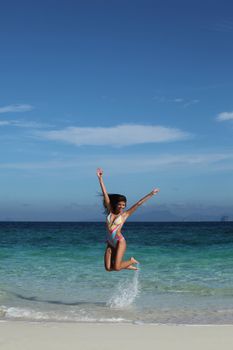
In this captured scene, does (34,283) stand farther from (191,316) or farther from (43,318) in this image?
(191,316)

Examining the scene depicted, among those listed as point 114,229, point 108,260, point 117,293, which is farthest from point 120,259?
point 117,293

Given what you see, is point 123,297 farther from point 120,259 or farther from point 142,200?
point 142,200

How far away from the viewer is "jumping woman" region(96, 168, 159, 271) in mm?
9305

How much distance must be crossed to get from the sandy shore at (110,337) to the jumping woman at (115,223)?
191cm

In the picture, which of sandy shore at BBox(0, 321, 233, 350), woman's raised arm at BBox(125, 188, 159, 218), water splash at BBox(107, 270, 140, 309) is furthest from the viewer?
water splash at BBox(107, 270, 140, 309)

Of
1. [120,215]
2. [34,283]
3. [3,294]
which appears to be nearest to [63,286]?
[34,283]

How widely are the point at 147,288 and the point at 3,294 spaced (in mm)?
3650

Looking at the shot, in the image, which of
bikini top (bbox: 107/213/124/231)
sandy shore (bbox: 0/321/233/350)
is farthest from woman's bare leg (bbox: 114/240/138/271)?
sandy shore (bbox: 0/321/233/350)

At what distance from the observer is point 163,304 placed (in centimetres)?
1086

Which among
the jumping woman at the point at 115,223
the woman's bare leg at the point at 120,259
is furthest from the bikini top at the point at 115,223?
the woman's bare leg at the point at 120,259

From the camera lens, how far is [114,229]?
9562mm

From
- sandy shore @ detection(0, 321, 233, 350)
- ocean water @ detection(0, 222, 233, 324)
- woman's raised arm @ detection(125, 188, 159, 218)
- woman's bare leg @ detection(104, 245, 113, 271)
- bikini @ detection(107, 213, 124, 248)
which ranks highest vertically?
woman's raised arm @ detection(125, 188, 159, 218)

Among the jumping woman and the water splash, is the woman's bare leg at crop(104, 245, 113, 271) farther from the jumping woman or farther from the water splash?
the water splash

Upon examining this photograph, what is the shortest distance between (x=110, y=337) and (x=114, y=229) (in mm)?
2919
